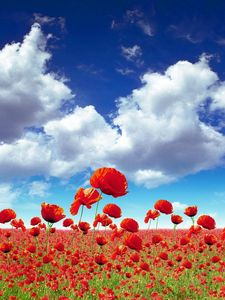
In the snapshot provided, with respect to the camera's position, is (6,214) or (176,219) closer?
(6,214)

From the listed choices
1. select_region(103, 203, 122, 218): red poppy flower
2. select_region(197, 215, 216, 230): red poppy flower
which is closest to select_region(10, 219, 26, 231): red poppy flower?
select_region(103, 203, 122, 218): red poppy flower

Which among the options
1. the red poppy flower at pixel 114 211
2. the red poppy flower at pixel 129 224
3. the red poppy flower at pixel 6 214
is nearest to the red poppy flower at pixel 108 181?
the red poppy flower at pixel 129 224

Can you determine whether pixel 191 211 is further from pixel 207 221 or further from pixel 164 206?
pixel 164 206

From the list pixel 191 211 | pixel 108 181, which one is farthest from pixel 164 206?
pixel 108 181

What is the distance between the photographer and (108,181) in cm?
470

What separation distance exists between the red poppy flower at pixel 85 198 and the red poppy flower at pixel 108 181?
30 centimetres

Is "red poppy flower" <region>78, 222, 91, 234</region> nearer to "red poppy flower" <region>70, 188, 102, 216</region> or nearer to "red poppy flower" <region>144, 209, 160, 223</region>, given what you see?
"red poppy flower" <region>144, 209, 160, 223</region>

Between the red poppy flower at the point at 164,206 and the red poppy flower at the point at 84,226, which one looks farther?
the red poppy flower at the point at 164,206

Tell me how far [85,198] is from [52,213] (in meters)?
1.40

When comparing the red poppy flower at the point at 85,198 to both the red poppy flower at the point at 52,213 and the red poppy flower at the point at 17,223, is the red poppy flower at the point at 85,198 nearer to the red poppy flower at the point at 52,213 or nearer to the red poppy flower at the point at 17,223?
the red poppy flower at the point at 52,213

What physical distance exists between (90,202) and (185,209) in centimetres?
456

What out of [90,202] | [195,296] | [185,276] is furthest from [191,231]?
[90,202]

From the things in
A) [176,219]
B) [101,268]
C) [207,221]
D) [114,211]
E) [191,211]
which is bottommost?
[101,268]

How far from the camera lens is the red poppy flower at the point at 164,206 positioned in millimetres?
8859
